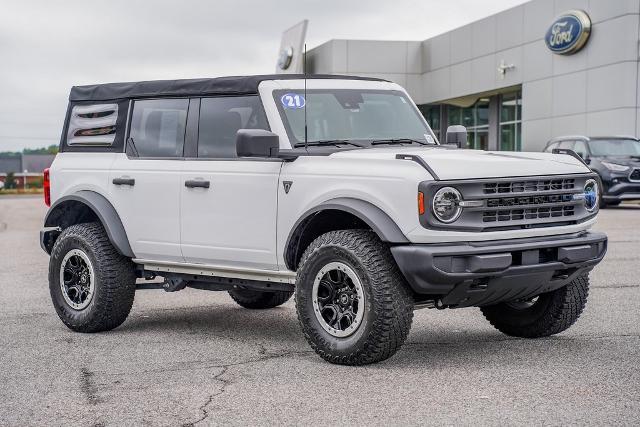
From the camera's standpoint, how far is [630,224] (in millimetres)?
20312

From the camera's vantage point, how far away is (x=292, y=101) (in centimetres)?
752

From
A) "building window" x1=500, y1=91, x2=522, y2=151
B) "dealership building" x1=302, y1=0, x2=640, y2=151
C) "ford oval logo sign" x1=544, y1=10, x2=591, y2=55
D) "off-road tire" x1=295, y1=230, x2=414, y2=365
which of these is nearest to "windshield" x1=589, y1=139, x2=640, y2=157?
"dealership building" x1=302, y1=0, x2=640, y2=151

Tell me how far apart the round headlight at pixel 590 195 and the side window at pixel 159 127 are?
3039 millimetres

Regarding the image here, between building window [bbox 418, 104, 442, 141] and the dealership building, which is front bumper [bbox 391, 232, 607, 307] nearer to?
the dealership building

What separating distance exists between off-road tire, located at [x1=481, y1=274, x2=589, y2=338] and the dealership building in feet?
69.4

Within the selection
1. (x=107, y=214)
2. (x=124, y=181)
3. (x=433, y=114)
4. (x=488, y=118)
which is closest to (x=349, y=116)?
(x=124, y=181)

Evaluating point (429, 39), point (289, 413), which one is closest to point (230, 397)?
point (289, 413)

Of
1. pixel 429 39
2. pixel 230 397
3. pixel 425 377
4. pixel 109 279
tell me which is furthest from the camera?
pixel 429 39

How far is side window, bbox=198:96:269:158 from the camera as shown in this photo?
7.59 metres

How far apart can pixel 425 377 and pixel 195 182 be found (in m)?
2.46

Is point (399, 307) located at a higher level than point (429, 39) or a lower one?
lower

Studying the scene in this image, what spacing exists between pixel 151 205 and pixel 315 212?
182 centimetres

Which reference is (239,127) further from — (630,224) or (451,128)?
(630,224)

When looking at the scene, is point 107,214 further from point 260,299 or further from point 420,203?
point 420,203
